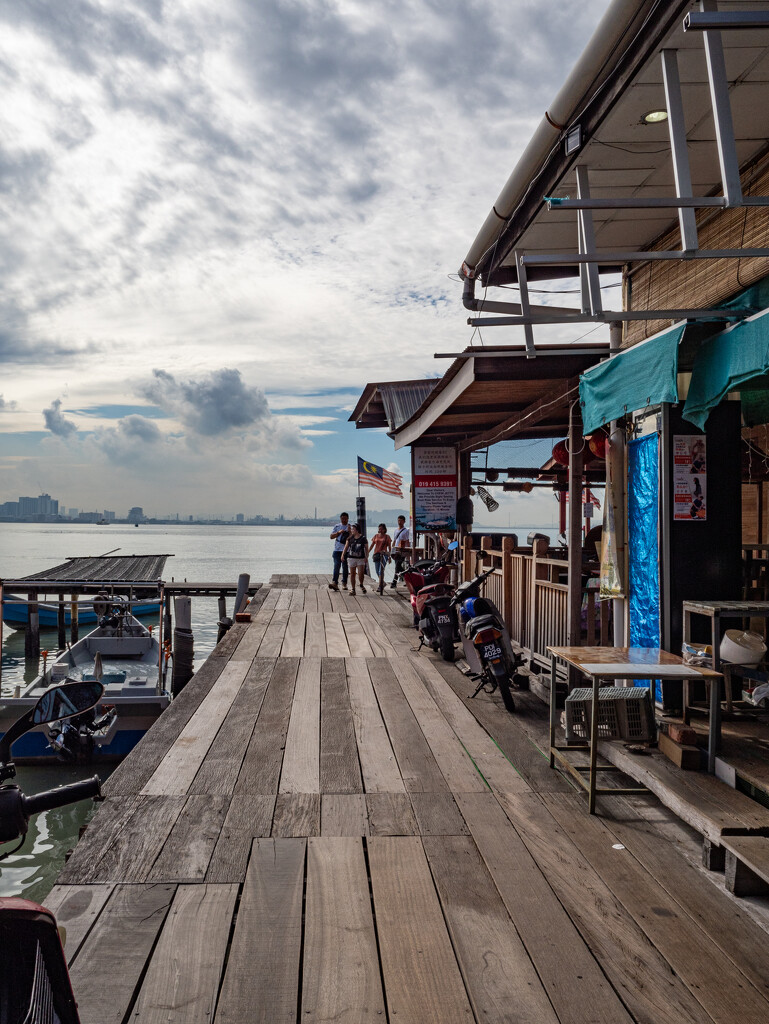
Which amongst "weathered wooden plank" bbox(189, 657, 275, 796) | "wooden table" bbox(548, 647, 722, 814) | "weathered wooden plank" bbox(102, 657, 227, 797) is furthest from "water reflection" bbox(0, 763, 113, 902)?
"wooden table" bbox(548, 647, 722, 814)

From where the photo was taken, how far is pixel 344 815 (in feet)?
12.8

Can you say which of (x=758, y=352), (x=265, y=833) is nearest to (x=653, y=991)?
(x=265, y=833)

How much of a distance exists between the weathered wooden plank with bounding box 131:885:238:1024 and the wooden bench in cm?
204

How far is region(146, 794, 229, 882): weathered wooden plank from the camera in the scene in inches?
125

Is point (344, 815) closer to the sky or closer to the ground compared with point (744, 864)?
closer to the ground

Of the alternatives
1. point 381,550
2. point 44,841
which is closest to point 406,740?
point 44,841

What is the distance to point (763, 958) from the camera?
8.53 feet

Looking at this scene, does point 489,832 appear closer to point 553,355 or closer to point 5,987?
point 5,987

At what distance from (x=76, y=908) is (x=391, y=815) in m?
1.60

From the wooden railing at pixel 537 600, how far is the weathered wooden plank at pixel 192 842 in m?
3.96

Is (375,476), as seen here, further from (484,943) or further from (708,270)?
(484,943)

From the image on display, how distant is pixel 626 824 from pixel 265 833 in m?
1.83

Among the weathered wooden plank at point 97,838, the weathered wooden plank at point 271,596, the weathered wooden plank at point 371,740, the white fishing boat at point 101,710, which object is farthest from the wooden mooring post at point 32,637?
the weathered wooden plank at point 97,838

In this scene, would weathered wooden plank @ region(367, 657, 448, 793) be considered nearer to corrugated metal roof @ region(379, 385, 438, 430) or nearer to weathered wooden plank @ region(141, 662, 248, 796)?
weathered wooden plank @ region(141, 662, 248, 796)
